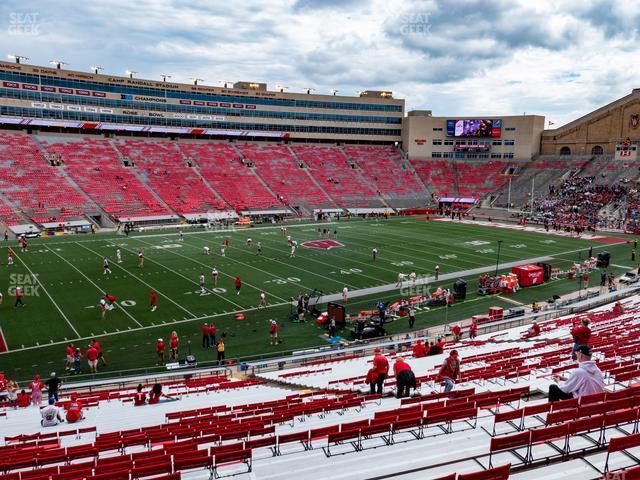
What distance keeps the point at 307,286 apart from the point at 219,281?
5316 millimetres

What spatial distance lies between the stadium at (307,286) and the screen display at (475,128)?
17.2 inches

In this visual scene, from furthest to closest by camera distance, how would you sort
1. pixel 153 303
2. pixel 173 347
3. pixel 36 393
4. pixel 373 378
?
pixel 153 303 → pixel 173 347 → pixel 36 393 → pixel 373 378

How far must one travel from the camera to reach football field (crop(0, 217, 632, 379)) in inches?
801

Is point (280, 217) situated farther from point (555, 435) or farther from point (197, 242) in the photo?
point (555, 435)

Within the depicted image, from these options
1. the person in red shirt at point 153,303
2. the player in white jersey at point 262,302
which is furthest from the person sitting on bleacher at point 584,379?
the person in red shirt at point 153,303

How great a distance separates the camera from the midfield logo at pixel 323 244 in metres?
40.5

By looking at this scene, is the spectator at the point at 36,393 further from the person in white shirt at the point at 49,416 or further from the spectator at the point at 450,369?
the spectator at the point at 450,369

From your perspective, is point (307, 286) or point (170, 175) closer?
point (307, 286)

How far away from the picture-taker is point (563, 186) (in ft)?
228

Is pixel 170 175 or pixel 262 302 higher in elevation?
pixel 170 175

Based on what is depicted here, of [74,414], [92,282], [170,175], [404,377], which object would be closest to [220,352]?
[74,414]

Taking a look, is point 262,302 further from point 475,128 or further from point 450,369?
point 475,128

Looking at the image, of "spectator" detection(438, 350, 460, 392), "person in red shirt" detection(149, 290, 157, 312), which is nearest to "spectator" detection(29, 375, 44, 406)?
"person in red shirt" detection(149, 290, 157, 312)

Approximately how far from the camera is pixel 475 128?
8331 centimetres
